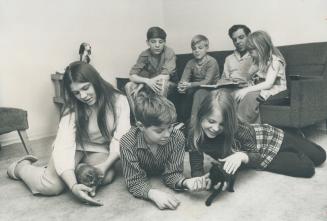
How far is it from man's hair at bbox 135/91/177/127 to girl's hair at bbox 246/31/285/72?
1.29 m

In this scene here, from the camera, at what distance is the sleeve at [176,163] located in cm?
163

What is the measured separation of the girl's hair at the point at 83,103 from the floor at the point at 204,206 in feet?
1.10

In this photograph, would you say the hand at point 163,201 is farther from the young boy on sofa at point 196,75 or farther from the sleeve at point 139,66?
the sleeve at point 139,66

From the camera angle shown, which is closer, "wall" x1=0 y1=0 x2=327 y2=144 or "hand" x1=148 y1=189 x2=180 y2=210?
"hand" x1=148 y1=189 x2=180 y2=210

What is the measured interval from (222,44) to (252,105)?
1.46 metres

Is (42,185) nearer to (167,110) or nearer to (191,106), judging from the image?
(167,110)

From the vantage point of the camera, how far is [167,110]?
1.45 meters

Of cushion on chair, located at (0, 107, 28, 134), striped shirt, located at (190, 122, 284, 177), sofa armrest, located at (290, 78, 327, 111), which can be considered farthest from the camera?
cushion on chair, located at (0, 107, 28, 134)

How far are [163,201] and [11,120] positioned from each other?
5.25 feet

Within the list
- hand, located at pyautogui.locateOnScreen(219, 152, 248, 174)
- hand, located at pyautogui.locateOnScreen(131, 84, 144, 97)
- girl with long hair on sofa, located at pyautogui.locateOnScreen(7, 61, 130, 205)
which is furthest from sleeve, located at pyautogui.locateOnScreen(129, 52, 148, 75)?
hand, located at pyautogui.locateOnScreen(219, 152, 248, 174)

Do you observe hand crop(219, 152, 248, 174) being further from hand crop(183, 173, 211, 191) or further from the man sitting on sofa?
the man sitting on sofa

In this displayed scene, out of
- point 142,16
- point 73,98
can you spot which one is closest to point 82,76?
point 73,98

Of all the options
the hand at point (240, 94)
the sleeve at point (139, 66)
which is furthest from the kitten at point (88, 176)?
the sleeve at point (139, 66)

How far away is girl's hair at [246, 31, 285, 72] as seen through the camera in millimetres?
2477
